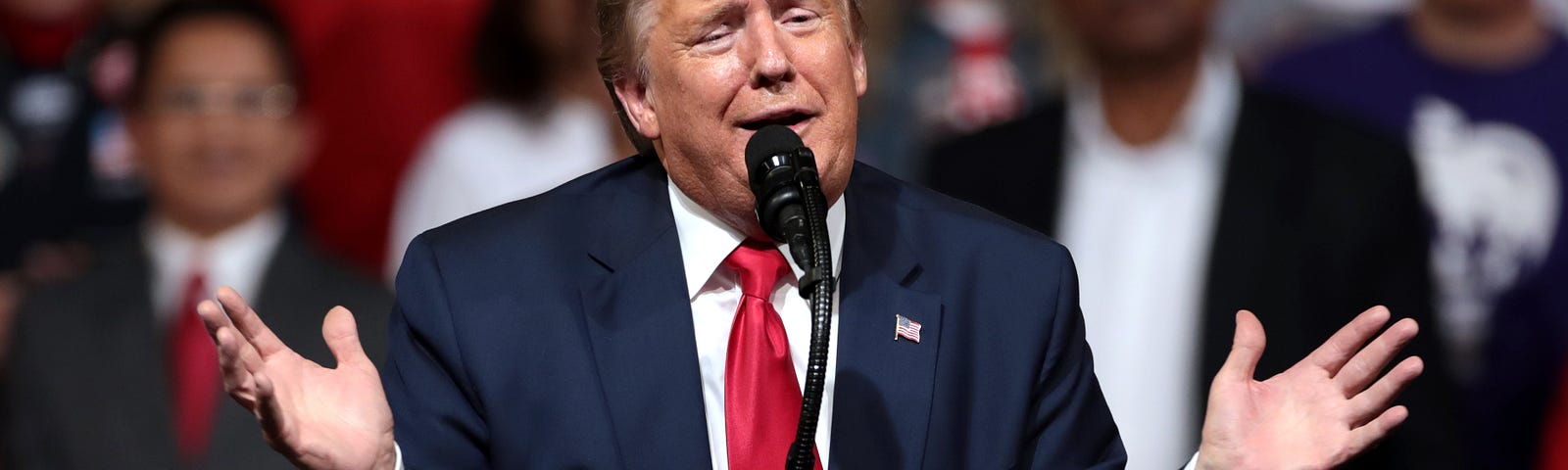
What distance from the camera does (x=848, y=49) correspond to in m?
2.13

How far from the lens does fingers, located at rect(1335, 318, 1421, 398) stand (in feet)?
6.56

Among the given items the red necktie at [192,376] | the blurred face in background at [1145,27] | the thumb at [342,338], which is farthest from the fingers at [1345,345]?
the red necktie at [192,376]

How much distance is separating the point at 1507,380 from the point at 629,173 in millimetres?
2245

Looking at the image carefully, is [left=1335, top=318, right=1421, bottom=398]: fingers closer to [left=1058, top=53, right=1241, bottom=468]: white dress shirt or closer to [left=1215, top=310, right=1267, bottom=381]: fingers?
[left=1215, top=310, right=1267, bottom=381]: fingers

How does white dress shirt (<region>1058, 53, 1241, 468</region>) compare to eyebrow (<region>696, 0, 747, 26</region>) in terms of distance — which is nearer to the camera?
eyebrow (<region>696, 0, 747, 26</region>)

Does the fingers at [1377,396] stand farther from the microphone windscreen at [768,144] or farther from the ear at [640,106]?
the ear at [640,106]

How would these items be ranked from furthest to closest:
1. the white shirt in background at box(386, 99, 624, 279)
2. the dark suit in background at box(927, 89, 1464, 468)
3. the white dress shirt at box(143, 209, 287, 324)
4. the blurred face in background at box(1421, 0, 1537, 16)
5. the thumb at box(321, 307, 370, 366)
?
the white shirt in background at box(386, 99, 624, 279) → the blurred face in background at box(1421, 0, 1537, 16) → the white dress shirt at box(143, 209, 287, 324) → the dark suit in background at box(927, 89, 1464, 468) → the thumb at box(321, 307, 370, 366)

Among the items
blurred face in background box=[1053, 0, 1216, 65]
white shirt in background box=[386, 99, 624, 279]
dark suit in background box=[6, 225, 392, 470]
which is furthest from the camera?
white shirt in background box=[386, 99, 624, 279]

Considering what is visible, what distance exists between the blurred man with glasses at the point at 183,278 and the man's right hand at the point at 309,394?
4.62 feet

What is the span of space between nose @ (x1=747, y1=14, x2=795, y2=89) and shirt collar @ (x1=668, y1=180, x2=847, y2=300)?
0.19 metres

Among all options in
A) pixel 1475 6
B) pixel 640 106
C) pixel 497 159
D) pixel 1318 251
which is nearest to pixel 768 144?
pixel 640 106

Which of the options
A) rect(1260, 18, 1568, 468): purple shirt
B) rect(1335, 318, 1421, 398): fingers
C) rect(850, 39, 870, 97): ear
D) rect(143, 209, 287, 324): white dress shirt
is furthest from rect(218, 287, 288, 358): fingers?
rect(1260, 18, 1568, 468): purple shirt

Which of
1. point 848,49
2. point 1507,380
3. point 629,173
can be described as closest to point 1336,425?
point 848,49

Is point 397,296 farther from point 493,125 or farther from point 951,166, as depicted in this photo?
point 493,125
